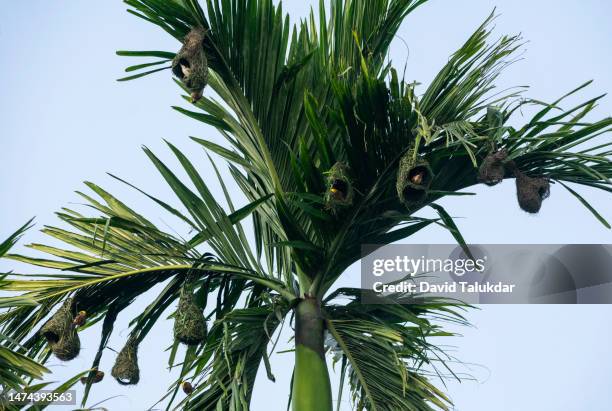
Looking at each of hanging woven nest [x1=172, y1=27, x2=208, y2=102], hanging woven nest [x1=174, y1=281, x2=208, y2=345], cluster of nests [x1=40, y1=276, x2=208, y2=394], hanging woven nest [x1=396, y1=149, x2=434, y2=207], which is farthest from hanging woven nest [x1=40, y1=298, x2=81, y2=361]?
hanging woven nest [x1=396, y1=149, x2=434, y2=207]

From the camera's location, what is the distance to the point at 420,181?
498cm

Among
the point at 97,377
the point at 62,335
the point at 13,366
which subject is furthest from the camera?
the point at 97,377

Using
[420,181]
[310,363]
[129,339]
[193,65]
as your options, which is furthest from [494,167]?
[129,339]

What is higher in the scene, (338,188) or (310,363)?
(338,188)

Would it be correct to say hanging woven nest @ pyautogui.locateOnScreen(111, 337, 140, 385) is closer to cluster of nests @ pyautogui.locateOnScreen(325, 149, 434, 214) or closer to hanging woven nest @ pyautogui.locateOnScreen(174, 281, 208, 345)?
hanging woven nest @ pyautogui.locateOnScreen(174, 281, 208, 345)

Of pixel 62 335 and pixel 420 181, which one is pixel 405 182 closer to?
pixel 420 181

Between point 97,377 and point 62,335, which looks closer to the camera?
point 62,335

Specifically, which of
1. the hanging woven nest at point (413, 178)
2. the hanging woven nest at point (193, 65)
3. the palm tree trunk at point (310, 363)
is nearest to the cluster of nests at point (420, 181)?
the hanging woven nest at point (413, 178)

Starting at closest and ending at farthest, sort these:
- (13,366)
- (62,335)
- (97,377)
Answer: (13,366) < (62,335) < (97,377)

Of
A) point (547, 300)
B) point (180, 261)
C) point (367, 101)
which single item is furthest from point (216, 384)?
point (547, 300)

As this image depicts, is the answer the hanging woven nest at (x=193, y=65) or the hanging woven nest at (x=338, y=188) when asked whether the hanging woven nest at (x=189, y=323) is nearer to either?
the hanging woven nest at (x=338, y=188)

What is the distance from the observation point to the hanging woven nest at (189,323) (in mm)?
5242

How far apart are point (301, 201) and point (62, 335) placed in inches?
55.1

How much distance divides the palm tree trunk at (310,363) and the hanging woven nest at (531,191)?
1155 mm
